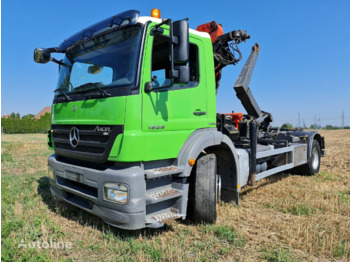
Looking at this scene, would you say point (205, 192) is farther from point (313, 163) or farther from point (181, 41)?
point (313, 163)

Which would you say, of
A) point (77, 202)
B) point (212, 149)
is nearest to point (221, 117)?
point (212, 149)

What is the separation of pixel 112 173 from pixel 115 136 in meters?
0.41

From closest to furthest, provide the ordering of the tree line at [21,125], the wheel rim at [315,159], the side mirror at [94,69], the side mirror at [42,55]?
1. the side mirror at [94,69]
2. the side mirror at [42,55]
3. the wheel rim at [315,159]
4. the tree line at [21,125]

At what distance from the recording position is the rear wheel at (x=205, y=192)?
3.48 metres

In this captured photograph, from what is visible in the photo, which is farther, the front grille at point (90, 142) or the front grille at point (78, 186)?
the front grille at point (78, 186)

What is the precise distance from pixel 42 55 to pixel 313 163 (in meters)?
7.10

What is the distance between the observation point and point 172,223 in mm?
3672

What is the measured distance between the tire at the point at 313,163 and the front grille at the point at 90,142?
596 cm

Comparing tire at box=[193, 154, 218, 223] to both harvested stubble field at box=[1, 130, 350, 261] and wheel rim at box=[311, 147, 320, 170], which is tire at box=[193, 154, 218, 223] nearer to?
harvested stubble field at box=[1, 130, 350, 261]

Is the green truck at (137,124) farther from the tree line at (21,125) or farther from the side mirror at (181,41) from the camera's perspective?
the tree line at (21,125)

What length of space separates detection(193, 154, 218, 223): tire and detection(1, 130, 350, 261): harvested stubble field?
0.56 feet

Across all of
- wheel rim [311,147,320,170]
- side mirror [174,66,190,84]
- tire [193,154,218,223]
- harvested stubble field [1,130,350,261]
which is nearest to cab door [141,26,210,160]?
side mirror [174,66,190,84]

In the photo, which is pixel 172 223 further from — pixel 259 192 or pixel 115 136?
pixel 259 192

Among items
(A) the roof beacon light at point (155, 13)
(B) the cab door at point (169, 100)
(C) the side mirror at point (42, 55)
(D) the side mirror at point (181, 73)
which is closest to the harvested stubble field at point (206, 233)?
(B) the cab door at point (169, 100)
